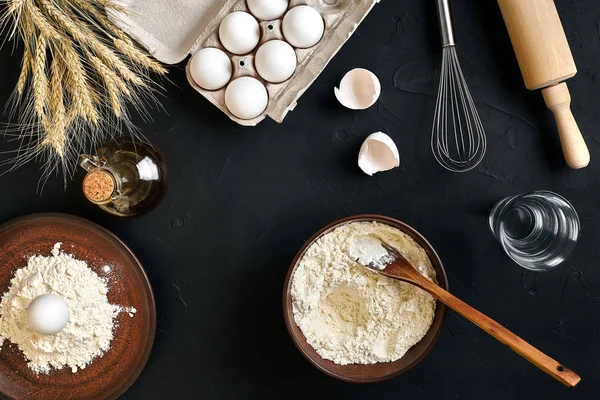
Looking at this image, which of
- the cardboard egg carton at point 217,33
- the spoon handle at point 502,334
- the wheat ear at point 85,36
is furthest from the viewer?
the cardboard egg carton at point 217,33

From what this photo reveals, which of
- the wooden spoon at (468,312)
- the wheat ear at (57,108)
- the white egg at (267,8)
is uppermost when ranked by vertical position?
the white egg at (267,8)

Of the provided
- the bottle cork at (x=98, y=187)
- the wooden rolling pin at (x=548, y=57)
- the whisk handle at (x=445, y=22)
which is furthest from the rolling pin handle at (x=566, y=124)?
the bottle cork at (x=98, y=187)

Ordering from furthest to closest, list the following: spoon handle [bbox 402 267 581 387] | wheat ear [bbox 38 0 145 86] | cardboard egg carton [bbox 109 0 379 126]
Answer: cardboard egg carton [bbox 109 0 379 126] < wheat ear [bbox 38 0 145 86] < spoon handle [bbox 402 267 581 387]

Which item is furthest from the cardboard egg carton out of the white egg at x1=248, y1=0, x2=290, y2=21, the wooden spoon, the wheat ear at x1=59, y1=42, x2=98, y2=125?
the wooden spoon

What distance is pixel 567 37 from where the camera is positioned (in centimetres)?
151

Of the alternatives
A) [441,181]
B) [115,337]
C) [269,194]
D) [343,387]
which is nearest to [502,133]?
[441,181]

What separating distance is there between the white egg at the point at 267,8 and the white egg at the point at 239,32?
0.02 meters

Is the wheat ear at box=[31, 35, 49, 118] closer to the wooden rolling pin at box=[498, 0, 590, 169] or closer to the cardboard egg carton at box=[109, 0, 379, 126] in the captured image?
the cardboard egg carton at box=[109, 0, 379, 126]

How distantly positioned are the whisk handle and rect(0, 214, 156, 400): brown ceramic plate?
883 millimetres

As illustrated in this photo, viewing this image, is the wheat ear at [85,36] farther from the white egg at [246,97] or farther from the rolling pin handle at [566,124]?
the rolling pin handle at [566,124]

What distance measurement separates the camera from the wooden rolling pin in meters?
1.42

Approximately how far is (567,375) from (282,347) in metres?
0.66

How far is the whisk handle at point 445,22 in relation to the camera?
4.78ft

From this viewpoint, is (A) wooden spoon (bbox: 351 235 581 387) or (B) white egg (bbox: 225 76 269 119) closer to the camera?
(A) wooden spoon (bbox: 351 235 581 387)
